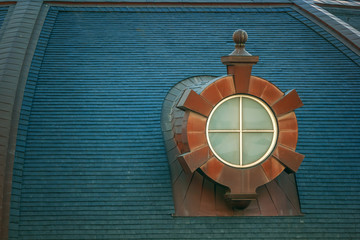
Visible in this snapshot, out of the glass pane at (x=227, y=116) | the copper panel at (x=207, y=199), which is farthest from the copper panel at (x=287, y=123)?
the copper panel at (x=207, y=199)

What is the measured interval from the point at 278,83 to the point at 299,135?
5.54ft

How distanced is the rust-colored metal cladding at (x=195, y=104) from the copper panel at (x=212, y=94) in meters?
0.10

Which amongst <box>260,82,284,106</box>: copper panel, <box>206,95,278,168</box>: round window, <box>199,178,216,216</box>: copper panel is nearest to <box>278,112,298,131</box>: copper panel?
<box>206,95,278,168</box>: round window

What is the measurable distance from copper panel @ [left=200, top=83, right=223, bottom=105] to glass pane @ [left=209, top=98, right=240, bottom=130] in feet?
0.83

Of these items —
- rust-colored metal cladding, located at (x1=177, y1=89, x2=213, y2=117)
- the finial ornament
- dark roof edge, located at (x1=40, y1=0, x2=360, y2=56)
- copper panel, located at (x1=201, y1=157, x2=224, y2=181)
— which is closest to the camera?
copper panel, located at (x1=201, y1=157, x2=224, y2=181)

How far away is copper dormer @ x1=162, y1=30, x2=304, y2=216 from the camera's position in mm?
14156

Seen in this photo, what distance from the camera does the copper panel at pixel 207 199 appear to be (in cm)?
1448

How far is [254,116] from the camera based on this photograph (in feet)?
48.0

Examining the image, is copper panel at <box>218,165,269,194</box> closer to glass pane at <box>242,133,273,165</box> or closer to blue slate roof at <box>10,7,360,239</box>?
glass pane at <box>242,133,273,165</box>

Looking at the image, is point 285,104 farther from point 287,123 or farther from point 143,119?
point 143,119

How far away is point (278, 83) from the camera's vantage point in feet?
55.4

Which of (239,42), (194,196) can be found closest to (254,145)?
(194,196)

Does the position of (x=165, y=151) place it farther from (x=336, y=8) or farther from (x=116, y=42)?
(x=336, y=8)

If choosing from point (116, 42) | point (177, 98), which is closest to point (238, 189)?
point (177, 98)
